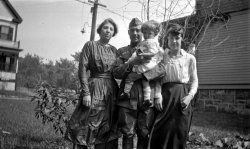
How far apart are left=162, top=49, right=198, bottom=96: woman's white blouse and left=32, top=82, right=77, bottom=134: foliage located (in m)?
2.86

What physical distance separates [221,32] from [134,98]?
1037 centimetres

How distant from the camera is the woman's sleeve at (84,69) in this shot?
352 cm

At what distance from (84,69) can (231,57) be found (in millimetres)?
9857

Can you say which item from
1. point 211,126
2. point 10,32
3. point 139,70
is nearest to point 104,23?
point 139,70

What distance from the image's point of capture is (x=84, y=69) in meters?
3.63

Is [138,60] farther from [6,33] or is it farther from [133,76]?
[6,33]

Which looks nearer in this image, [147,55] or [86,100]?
[147,55]

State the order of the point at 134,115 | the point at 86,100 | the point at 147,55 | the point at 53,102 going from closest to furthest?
the point at 147,55, the point at 134,115, the point at 86,100, the point at 53,102

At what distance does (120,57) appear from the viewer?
3697 mm

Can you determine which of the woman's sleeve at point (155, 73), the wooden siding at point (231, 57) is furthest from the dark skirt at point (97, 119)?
the wooden siding at point (231, 57)

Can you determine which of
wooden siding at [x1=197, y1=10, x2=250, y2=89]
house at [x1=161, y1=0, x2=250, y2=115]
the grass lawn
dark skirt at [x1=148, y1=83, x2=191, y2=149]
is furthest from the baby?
wooden siding at [x1=197, y1=10, x2=250, y2=89]

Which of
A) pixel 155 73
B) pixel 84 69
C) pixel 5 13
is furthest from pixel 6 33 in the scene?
pixel 155 73

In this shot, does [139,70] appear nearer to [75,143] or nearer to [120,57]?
[120,57]

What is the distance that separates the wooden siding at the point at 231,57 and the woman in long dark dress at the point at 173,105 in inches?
316
